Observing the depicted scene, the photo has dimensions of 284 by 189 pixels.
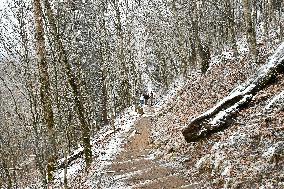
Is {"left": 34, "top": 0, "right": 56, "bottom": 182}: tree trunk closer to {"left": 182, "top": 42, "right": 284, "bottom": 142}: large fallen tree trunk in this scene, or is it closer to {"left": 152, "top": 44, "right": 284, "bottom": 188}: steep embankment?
{"left": 152, "top": 44, "right": 284, "bottom": 188}: steep embankment

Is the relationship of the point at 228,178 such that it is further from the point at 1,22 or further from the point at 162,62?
the point at 162,62

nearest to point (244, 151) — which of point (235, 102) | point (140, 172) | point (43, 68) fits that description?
point (235, 102)

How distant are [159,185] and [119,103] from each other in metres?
40.4

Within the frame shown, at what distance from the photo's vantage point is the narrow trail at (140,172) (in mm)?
12375

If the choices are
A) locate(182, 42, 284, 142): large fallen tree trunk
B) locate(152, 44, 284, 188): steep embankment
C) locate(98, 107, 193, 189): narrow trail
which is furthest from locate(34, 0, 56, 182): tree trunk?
locate(182, 42, 284, 142): large fallen tree trunk

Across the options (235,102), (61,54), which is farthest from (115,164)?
(235,102)

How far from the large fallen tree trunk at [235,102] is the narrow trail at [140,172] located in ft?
5.27

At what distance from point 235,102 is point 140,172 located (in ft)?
13.2

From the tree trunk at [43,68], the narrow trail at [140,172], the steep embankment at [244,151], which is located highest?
the tree trunk at [43,68]

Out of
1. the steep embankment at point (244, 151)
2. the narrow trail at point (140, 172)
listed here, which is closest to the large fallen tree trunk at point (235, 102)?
the steep embankment at point (244, 151)

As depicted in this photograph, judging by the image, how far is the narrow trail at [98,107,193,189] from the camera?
12375mm

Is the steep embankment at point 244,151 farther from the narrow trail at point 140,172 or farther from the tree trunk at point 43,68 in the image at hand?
the tree trunk at point 43,68

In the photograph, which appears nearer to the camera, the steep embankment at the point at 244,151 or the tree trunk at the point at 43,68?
the steep embankment at the point at 244,151

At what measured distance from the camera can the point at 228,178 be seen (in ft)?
32.1
